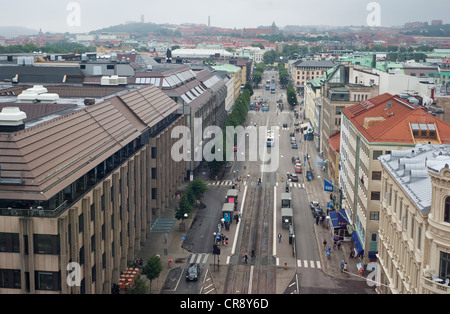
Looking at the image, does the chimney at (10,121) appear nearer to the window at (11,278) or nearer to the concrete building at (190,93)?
the window at (11,278)

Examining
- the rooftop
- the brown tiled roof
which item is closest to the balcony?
the rooftop

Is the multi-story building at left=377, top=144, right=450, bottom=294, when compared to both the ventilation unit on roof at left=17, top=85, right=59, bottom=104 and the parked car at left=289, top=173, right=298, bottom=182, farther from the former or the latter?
the parked car at left=289, top=173, right=298, bottom=182

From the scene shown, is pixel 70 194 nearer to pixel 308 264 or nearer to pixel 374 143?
pixel 308 264

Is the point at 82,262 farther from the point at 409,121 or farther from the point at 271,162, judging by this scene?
the point at 271,162

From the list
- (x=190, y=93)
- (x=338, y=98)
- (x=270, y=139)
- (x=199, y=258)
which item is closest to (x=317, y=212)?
(x=199, y=258)

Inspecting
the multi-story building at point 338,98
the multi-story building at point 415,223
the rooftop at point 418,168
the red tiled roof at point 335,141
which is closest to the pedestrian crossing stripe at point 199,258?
the multi-story building at point 415,223
